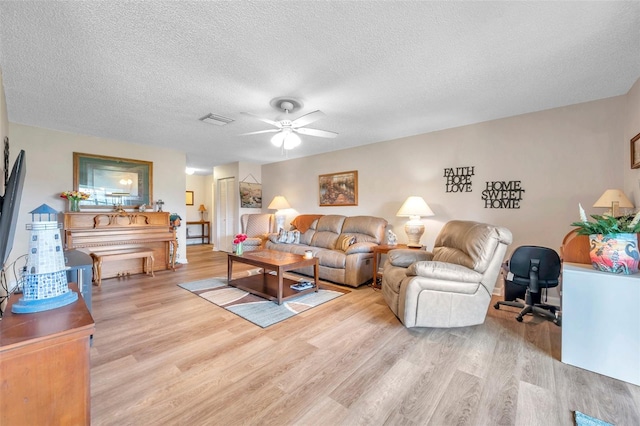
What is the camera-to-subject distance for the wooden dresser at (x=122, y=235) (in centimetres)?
414

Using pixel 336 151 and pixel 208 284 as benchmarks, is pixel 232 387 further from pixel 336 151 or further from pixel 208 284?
pixel 336 151

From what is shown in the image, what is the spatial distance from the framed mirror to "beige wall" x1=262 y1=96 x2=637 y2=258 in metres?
4.13

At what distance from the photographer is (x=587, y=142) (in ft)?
9.93

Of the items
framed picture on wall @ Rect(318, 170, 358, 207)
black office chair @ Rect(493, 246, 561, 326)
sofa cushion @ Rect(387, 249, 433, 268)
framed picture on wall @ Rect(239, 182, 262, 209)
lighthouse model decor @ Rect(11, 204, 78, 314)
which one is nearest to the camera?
lighthouse model decor @ Rect(11, 204, 78, 314)

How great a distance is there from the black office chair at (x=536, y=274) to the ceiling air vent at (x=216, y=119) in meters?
3.83

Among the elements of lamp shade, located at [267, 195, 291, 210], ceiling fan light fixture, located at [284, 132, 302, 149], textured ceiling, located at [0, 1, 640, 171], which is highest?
textured ceiling, located at [0, 1, 640, 171]

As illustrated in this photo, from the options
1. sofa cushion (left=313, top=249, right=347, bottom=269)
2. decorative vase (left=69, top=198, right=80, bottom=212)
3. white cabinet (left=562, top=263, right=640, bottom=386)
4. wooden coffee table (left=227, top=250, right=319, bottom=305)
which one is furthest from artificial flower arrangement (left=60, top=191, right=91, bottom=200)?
white cabinet (left=562, top=263, right=640, bottom=386)

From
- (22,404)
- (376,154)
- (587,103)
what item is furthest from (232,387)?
(587,103)

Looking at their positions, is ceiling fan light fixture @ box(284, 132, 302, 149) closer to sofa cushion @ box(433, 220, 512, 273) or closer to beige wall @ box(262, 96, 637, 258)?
beige wall @ box(262, 96, 637, 258)

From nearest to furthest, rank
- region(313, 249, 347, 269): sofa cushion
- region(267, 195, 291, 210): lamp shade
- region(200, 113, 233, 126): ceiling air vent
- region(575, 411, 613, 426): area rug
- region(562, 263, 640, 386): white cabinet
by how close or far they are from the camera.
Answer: region(575, 411, 613, 426): area rug
region(562, 263, 640, 386): white cabinet
region(200, 113, 233, 126): ceiling air vent
region(313, 249, 347, 269): sofa cushion
region(267, 195, 291, 210): lamp shade

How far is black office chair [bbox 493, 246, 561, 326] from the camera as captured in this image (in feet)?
8.69

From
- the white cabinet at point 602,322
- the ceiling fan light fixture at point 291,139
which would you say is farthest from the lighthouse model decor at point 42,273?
the white cabinet at point 602,322

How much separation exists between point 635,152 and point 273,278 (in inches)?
172

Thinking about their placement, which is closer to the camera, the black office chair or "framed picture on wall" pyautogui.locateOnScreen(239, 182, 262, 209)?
the black office chair
